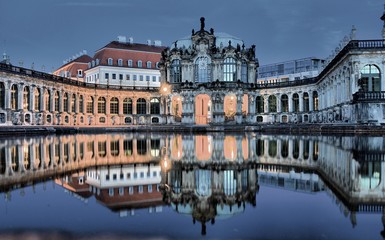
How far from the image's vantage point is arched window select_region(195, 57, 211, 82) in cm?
7650

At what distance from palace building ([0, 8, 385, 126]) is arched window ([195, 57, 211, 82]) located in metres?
0.21

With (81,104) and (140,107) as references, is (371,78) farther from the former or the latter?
(81,104)

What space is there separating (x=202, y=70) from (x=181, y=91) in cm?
631

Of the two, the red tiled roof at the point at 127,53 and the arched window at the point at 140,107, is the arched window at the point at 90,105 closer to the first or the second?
the arched window at the point at 140,107

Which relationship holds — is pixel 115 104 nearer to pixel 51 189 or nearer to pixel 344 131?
pixel 344 131

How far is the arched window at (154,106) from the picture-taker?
87.2 metres

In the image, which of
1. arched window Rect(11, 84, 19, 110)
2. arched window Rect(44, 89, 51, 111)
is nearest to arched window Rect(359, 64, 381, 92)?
arched window Rect(11, 84, 19, 110)

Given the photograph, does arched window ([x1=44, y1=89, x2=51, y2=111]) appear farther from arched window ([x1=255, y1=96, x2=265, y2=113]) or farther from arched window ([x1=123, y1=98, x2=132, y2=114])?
arched window ([x1=255, y1=96, x2=265, y2=113])

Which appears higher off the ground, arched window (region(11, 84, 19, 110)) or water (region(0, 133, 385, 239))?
arched window (region(11, 84, 19, 110))

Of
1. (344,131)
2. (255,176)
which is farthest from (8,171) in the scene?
(344,131)

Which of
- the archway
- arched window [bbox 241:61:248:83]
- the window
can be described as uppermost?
arched window [bbox 241:61:248:83]

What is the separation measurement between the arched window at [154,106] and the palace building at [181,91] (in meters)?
0.24

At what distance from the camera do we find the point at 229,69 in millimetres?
76062

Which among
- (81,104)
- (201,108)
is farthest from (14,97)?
(201,108)
